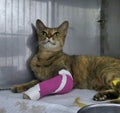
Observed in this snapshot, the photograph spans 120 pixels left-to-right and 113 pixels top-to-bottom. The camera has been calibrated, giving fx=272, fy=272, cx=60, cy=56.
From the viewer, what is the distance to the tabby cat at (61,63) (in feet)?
5.33

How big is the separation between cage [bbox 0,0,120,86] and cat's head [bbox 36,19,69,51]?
0.17ft

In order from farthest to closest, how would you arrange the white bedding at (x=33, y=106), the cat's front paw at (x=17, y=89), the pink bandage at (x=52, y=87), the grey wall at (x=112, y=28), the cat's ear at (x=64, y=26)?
the grey wall at (x=112, y=28)
the cat's ear at (x=64, y=26)
the cat's front paw at (x=17, y=89)
the pink bandage at (x=52, y=87)
the white bedding at (x=33, y=106)

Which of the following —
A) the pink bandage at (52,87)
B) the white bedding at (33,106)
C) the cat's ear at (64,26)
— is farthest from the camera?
the cat's ear at (64,26)

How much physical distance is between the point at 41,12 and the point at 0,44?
0.35 meters

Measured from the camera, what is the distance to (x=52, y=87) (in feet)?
4.37

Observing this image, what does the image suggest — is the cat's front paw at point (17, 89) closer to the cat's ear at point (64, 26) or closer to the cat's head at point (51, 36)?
the cat's head at point (51, 36)

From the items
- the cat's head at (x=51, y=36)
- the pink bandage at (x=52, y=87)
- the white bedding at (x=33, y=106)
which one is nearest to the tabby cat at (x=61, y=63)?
the cat's head at (x=51, y=36)

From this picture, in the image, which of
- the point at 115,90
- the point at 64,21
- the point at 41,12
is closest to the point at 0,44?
the point at 41,12

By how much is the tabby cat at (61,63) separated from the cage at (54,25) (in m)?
0.06

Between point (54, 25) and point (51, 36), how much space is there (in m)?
0.13

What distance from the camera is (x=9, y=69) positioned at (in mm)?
1606

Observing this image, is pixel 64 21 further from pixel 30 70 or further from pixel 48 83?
pixel 48 83

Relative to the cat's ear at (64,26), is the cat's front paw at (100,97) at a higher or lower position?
lower

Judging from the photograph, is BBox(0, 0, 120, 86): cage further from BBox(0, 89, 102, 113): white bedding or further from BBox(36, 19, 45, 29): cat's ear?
BBox(0, 89, 102, 113): white bedding
